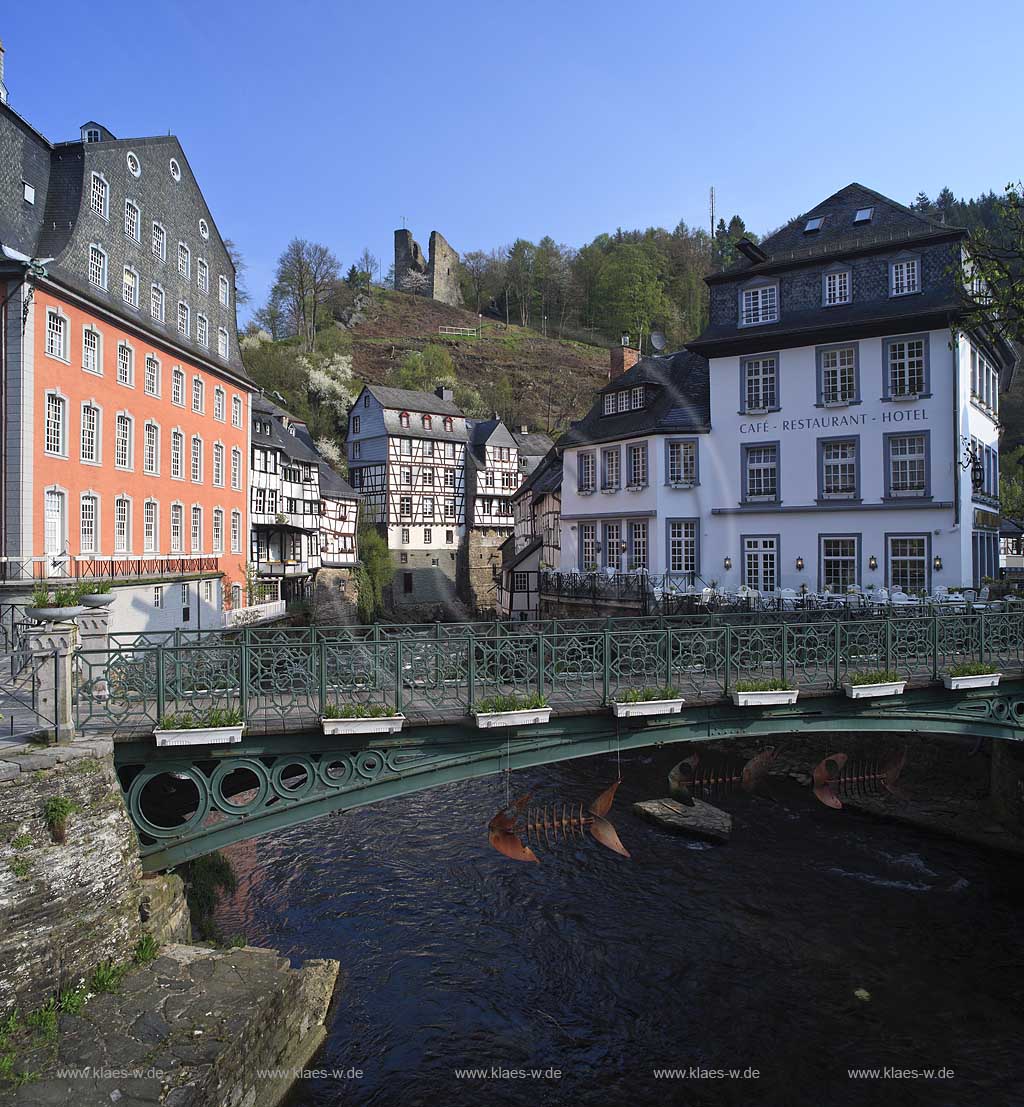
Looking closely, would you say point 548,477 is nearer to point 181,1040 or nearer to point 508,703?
point 508,703

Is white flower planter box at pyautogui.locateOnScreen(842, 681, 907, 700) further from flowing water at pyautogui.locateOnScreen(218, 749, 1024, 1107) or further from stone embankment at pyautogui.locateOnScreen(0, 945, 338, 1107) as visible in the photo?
stone embankment at pyautogui.locateOnScreen(0, 945, 338, 1107)

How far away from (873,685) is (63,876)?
11018mm

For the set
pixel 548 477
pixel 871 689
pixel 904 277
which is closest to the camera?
pixel 871 689

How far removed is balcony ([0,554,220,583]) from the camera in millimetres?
22031

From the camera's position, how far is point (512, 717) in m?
10.2

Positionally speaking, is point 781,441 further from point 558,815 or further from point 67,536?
point 67,536

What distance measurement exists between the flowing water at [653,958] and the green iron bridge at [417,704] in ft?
11.2

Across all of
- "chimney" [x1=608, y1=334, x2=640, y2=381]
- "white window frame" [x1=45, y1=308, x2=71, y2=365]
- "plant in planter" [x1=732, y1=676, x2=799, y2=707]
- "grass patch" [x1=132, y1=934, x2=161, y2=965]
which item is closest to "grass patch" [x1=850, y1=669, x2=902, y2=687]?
"plant in planter" [x1=732, y1=676, x2=799, y2=707]

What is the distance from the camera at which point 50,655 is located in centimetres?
875

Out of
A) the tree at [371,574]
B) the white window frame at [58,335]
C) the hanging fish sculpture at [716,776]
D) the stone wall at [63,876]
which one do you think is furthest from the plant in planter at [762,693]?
the tree at [371,574]

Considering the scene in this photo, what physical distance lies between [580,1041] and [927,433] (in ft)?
71.9

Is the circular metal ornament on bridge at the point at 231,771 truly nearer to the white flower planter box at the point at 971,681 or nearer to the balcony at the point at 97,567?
the white flower planter box at the point at 971,681

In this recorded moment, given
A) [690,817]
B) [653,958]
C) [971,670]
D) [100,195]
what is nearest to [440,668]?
[653,958]

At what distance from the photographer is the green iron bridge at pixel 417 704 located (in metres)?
9.35
